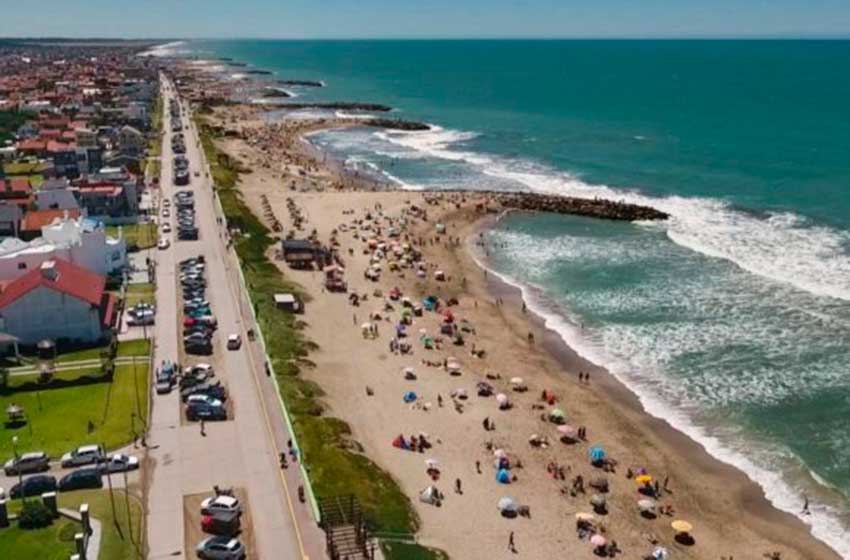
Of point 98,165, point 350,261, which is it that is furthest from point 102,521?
point 98,165

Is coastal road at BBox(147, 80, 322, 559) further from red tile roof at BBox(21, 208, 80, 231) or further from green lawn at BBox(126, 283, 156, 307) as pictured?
red tile roof at BBox(21, 208, 80, 231)

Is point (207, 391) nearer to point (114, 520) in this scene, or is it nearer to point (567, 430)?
point (114, 520)

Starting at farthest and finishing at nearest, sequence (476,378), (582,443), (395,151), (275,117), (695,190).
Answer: (275,117), (395,151), (695,190), (476,378), (582,443)

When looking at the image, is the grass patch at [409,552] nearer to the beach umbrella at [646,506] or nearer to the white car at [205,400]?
the beach umbrella at [646,506]

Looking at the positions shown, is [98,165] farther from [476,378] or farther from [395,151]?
[476,378]

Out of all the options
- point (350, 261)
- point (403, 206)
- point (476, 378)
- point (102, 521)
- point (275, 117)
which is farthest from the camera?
point (275, 117)

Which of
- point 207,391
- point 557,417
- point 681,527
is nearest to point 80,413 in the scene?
point 207,391

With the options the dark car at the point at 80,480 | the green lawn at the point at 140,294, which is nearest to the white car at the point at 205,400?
the dark car at the point at 80,480
